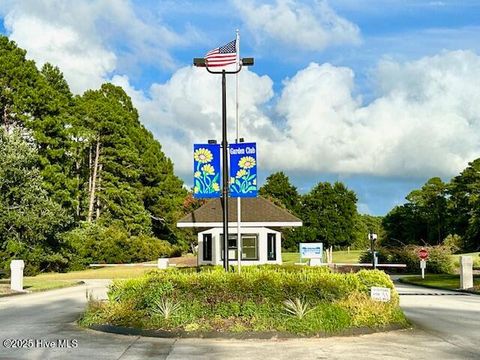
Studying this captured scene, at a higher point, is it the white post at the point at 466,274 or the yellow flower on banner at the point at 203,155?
the yellow flower on banner at the point at 203,155

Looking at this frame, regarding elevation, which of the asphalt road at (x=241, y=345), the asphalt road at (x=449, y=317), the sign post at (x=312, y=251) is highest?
the sign post at (x=312, y=251)

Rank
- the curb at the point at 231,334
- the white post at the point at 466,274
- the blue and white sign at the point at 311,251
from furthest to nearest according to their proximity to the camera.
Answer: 1. the blue and white sign at the point at 311,251
2. the white post at the point at 466,274
3. the curb at the point at 231,334

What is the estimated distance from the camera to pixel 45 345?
497 inches

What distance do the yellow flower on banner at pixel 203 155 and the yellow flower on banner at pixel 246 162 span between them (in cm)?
96

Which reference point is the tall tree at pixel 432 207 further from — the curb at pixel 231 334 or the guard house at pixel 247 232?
the curb at pixel 231 334

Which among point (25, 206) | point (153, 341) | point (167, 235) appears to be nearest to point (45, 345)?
point (153, 341)

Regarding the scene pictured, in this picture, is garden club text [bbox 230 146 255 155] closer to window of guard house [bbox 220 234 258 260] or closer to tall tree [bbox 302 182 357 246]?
window of guard house [bbox 220 234 258 260]

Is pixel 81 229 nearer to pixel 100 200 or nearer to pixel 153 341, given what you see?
pixel 100 200

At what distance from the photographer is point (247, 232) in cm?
4209

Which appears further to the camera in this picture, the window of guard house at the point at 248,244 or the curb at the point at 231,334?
the window of guard house at the point at 248,244

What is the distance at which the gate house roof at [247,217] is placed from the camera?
138 feet

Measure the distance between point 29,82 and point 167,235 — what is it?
33250mm

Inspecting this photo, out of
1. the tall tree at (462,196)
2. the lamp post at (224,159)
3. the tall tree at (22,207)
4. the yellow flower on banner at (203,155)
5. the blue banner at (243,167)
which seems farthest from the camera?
the tall tree at (462,196)

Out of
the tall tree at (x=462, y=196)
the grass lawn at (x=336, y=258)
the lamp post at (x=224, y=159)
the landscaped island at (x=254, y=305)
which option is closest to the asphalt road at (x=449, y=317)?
the landscaped island at (x=254, y=305)
